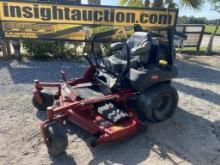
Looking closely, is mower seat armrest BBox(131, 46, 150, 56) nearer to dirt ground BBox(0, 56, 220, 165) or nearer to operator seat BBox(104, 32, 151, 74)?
operator seat BBox(104, 32, 151, 74)

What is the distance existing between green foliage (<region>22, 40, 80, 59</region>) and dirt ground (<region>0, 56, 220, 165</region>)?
223 centimetres

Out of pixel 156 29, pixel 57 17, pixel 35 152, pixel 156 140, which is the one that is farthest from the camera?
pixel 156 29

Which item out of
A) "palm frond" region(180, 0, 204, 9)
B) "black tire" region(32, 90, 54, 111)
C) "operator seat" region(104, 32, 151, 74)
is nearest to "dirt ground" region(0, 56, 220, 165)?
"black tire" region(32, 90, 54, 111)

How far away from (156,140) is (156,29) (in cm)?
582

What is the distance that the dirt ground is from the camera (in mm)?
4066

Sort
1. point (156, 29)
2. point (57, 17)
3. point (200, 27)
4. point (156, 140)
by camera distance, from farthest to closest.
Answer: point (200, 27), point (156, 29), point (57, 17), point (156, 140)

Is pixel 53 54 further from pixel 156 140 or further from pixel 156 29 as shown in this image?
pixel 156 140

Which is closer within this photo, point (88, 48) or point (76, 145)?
point (76, 145)

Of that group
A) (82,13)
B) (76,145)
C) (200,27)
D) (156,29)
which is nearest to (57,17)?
(82,13)

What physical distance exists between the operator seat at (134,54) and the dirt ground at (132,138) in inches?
46.0

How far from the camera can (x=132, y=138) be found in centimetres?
460

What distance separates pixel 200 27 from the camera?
12438 mm

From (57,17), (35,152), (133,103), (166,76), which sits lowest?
(35,152)

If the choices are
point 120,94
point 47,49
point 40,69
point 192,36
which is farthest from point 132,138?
point 192,36
